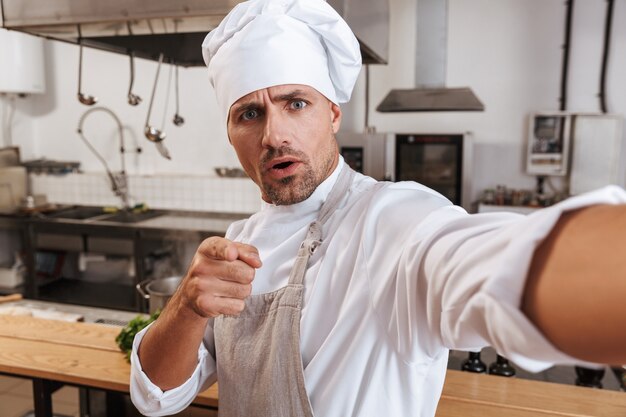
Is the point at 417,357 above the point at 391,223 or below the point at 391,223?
below

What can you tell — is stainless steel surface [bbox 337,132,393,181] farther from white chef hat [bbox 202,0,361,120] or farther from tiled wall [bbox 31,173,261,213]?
white chef hat [bbox 202,0,361,120]

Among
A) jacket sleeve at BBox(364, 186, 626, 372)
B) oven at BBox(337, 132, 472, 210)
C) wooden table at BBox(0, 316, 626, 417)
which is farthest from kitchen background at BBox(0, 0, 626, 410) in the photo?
jacket sleeve at BBox(364, 186, 626, 372)

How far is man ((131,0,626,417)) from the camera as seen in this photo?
19.7 inches

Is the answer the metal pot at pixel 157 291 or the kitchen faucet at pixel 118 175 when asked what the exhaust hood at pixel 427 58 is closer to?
the metal pot at pixel 157 291

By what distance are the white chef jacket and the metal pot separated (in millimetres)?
777

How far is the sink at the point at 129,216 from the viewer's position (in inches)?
199

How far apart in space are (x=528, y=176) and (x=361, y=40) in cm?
331

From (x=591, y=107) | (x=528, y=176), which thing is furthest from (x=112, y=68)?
(x=591, y=107)

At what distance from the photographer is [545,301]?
19.4 inches

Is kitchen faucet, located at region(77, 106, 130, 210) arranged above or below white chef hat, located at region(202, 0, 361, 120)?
below

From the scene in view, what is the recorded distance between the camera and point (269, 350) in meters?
1.05

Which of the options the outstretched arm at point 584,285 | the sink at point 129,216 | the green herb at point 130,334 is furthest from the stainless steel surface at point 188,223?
the outstretched arm at point 584,285

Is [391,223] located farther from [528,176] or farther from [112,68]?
[112,68]

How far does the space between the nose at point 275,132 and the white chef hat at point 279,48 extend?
83 millimetres
